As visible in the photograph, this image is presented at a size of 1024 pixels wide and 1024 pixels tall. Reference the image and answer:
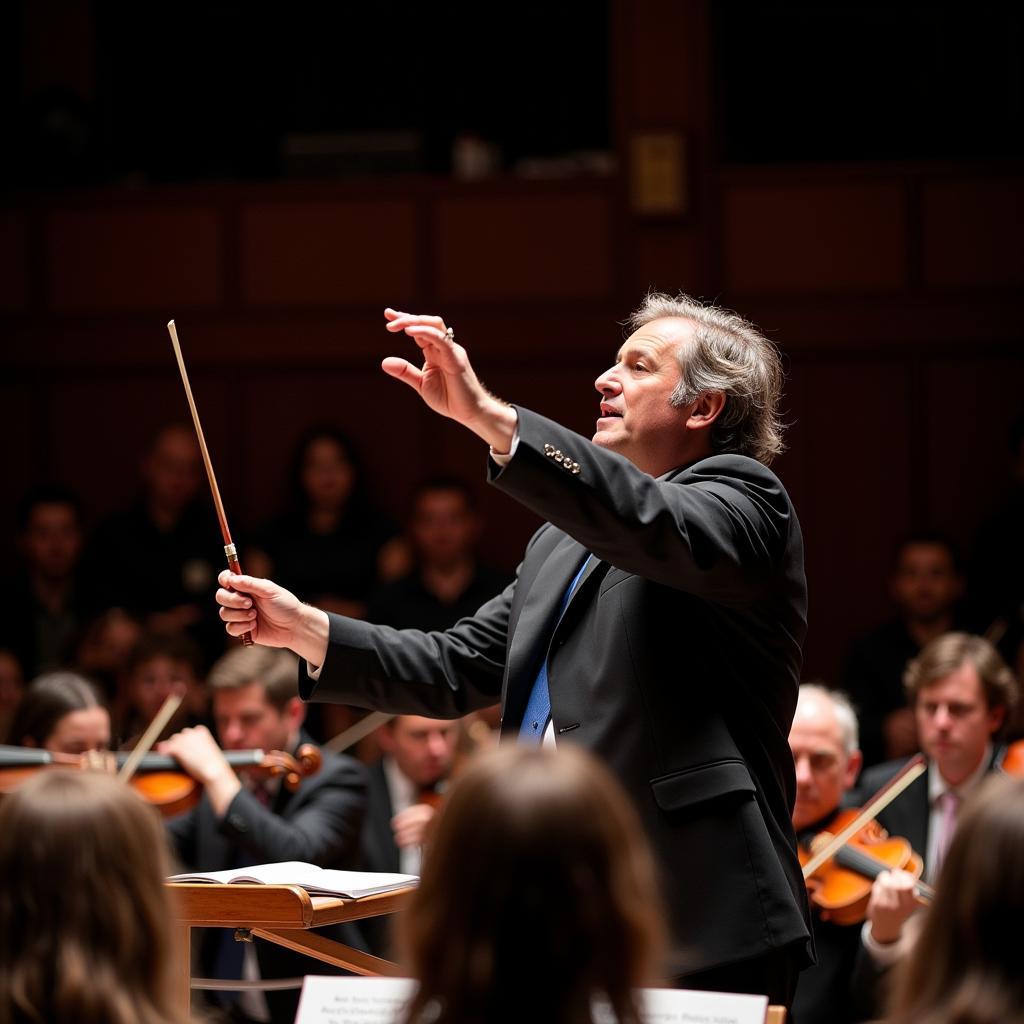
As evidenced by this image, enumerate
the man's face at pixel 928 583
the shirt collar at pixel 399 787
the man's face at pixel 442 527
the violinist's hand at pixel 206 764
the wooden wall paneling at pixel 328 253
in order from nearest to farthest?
the violinist's hand at pixel 206 764, the shirt collar at pixel 399 787, the man's face at pixel 928 583, the man's face at pixel 442 527, the wooden wall paneling at pixel 328 253

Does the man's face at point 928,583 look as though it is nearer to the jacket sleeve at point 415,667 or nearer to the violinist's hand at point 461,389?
the jacket sleeve at point 415,667

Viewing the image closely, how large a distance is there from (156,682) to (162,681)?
0.02 metres

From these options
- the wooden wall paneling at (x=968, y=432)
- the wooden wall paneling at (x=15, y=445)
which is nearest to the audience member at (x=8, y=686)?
the wooden wall paneling at (x=15, y=445)

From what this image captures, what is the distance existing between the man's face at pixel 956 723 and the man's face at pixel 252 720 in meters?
1.50

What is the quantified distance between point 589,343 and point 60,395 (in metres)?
2.26

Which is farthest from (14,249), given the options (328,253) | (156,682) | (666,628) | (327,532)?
(666,628)

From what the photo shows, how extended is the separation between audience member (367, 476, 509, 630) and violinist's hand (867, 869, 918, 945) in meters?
2.48

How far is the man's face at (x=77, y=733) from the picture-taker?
3914 mm

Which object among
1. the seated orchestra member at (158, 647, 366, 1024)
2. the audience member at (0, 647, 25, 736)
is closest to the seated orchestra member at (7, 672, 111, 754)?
the seated orchestra member at (158, 647, 366, 1024)

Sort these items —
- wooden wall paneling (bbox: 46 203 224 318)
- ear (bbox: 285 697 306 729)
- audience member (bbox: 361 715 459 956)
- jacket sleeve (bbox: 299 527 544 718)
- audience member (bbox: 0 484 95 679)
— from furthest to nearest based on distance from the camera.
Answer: wooden wall paneling (bbox: 46 203 224 318) < audience member (bbox: 0 484 95 679) < audience member (bbox: 361 715 459 956) < ear (bbox: 285 697 306 729) < jacket sleeve (bbox: 299 527 544 718)

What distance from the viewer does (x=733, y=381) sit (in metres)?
2.46

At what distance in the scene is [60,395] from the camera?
709 centimetres

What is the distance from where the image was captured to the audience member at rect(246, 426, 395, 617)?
6039mm

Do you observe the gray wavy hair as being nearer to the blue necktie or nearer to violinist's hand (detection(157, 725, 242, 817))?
the blue necktie
